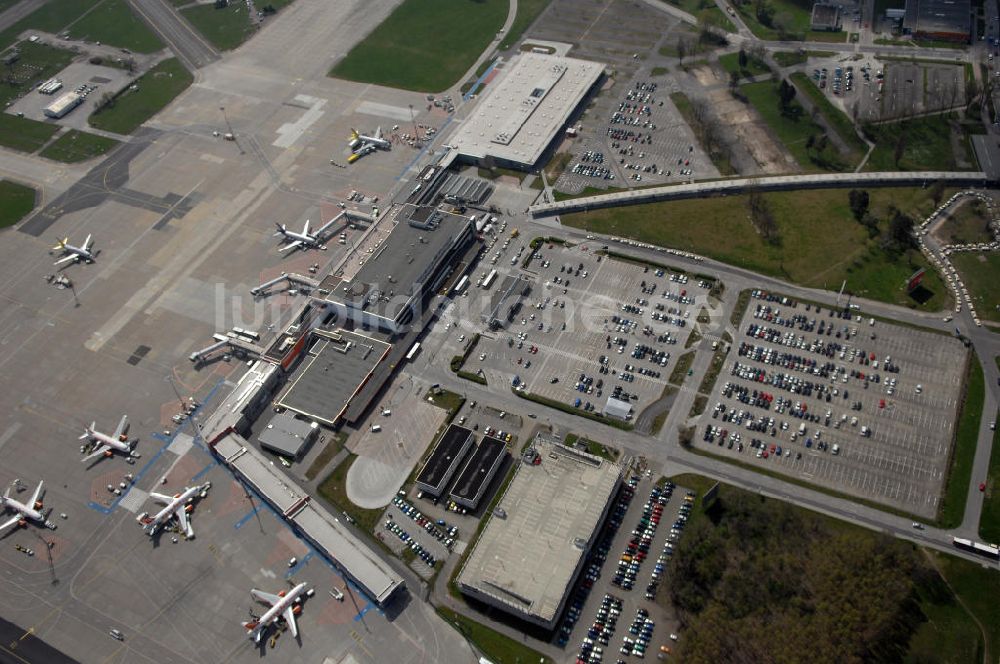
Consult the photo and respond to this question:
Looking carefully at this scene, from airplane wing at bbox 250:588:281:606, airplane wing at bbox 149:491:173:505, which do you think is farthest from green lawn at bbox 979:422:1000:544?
airplane wing at bbox 149:491:173:505

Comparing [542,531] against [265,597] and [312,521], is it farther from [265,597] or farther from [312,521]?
[265,597]

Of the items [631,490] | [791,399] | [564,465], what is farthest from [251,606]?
[791,399]

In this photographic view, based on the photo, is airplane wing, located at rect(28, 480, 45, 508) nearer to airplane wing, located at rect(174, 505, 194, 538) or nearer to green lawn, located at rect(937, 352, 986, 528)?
airplane wing, located at rect(174, 505, 194, 538)

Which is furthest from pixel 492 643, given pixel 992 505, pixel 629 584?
pixel 992 505

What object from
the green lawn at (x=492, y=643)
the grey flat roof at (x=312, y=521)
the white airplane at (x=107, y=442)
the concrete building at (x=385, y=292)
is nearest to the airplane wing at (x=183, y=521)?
the grey flat roof at (x=312, y=521)

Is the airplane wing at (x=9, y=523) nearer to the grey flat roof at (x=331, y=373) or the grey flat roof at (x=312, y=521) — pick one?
the grey flat roof at (x=312, y=521)
